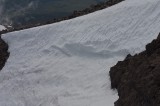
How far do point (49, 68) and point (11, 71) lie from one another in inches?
107

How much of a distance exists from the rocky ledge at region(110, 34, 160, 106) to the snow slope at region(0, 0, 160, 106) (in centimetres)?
77

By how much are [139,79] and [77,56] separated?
8904 millimetres

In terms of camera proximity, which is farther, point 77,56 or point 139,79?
point 77,56

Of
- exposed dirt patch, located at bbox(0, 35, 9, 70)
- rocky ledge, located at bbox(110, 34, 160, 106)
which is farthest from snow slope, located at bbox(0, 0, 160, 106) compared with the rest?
rocky ledge, located at bbox(110, 34, 160, 106)

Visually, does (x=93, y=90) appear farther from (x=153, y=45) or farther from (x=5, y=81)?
(x=5, y=81)

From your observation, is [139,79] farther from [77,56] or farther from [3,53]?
[3,53]

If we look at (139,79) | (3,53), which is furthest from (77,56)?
(139,79)

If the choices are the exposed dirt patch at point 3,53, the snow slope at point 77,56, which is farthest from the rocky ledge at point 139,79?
the exposed dirt patch at point 3,53

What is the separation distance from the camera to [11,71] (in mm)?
24922

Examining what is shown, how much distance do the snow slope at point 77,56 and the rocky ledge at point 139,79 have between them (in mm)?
768

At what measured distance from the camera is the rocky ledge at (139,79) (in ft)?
44.3

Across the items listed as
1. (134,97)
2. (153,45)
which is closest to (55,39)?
(153,45)

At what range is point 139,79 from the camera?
1498 centimetres

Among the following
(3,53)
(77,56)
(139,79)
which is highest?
(139,79)
